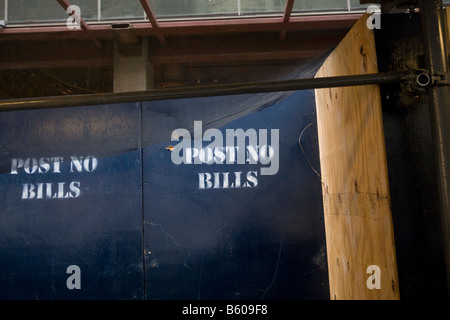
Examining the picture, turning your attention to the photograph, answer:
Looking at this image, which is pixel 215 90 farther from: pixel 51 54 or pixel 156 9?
pixel 51 54


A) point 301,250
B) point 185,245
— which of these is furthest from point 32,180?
point 301,250

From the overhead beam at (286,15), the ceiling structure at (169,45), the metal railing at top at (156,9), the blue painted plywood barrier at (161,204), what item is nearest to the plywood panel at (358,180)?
the blue painted plywood barrier at (161,204)

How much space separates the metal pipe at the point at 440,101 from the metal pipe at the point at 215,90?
0.11 m

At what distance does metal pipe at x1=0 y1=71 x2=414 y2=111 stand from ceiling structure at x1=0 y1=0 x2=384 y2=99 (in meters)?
1.78

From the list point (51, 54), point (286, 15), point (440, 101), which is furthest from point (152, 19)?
point (440, 101)

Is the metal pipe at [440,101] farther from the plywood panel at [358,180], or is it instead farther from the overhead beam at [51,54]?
the overhead beam at [51,54]

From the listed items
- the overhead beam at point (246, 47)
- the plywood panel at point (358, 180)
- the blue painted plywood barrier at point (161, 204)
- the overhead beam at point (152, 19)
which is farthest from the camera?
the overhead beam at point (246, 47)

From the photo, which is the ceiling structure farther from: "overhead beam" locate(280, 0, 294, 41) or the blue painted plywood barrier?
the blue painted plywood barrier

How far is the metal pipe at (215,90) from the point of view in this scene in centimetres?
Answer: 130

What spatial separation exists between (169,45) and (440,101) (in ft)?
10.6

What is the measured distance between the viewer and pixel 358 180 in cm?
148

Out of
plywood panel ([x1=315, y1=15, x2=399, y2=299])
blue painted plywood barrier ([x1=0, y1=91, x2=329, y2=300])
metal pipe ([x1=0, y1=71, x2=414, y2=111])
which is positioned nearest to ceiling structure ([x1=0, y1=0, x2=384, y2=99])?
blue painted plywood barrier ([x1=0, y1=91, x2=329, y2=300])

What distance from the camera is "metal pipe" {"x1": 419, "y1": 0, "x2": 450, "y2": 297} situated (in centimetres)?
120
